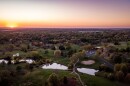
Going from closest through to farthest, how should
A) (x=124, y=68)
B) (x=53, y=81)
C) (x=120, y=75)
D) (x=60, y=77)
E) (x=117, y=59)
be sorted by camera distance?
(x=53, y=81), (x=60, y=77), (x=120, y=75), (x=124, y=68), (x=117, y=59)

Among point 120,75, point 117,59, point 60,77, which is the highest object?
point 117,59

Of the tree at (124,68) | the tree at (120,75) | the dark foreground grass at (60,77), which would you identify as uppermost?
the tree at (124,68)

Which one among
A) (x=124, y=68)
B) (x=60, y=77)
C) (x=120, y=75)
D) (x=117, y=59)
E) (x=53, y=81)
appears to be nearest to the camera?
(x=53, y=81)

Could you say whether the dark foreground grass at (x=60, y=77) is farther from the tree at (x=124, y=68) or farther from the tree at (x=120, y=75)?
the tree at (x=124, y=68)

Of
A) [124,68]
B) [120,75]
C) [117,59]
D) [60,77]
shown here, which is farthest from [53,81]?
[117,59]

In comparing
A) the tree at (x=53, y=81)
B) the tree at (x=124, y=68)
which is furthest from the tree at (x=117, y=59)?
the tree at (x=53, y=81)

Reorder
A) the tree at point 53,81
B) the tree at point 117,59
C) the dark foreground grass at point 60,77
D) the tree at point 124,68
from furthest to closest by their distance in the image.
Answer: the tree at point 117,59
the tree at point 124,68
the dark foreground grass at point 60,77
the tree at point 53,81

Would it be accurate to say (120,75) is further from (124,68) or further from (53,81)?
(53,81)

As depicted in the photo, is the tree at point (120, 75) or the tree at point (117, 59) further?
the tree at point (117, 59)

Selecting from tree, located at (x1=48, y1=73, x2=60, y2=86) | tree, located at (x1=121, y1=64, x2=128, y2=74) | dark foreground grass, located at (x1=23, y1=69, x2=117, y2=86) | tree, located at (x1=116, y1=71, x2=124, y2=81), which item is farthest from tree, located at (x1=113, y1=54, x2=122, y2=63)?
tree, located at (x1=48, y1=73, x2=60, y2=86)

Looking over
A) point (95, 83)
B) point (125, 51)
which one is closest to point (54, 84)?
point (95, 83)

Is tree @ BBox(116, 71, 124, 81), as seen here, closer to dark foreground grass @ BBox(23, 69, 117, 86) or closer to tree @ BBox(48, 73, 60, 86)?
dark foreground grass @ BBox(23, 69, 117, 86)
